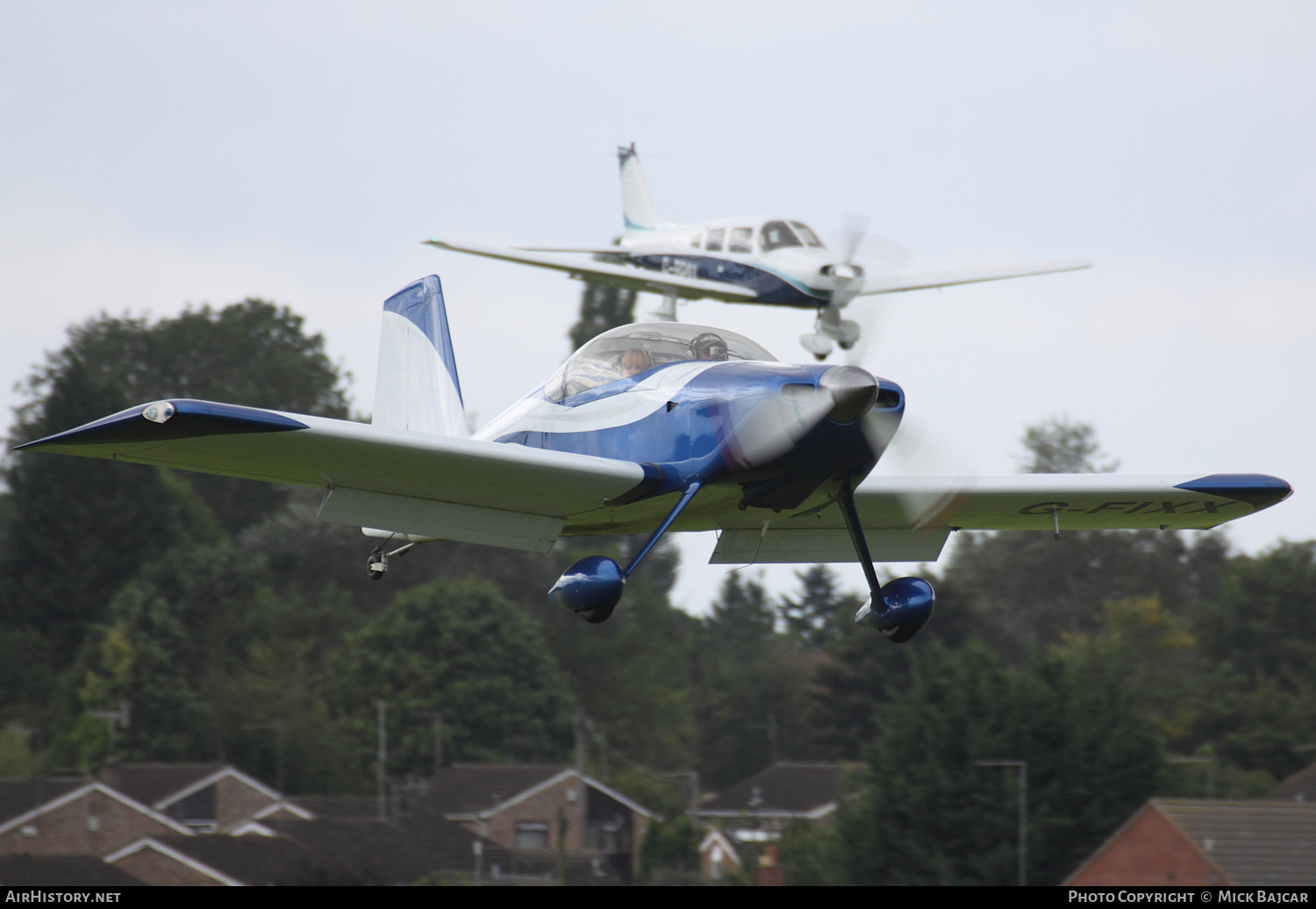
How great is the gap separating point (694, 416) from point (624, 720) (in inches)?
2387

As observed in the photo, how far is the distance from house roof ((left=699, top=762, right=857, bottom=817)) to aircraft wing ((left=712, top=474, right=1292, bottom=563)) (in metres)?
53.5

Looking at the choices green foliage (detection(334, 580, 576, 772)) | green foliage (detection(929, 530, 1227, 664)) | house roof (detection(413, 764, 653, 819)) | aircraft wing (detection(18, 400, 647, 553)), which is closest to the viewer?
aircraft wing (detection(18, 400, 647, 553))

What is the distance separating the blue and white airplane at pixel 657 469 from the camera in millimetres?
9695

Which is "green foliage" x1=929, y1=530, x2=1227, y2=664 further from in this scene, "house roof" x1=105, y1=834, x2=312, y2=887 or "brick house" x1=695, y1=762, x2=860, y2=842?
"house roof" x1=105, y1=834, x2=312, y2=887

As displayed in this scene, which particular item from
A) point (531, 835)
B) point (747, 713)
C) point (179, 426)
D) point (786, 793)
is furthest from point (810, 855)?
point (179, 426)

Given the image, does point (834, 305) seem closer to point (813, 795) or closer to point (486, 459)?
point (486, 459)

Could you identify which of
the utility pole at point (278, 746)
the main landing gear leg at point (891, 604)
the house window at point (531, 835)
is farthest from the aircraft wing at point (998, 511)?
the utility pole at point (278, 746)

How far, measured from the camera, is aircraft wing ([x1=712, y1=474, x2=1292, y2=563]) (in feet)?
38.2

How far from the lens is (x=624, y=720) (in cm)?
6950

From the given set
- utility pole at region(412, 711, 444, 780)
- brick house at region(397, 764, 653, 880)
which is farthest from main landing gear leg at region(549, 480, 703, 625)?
utility pole at region(412, 711, 444, 780)

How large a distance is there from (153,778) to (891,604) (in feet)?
163

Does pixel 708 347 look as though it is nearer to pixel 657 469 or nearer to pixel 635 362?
pixel 635 362

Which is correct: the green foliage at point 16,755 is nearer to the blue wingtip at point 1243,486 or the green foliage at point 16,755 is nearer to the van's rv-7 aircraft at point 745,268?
the van's rv-7 aircraft at point 745,268

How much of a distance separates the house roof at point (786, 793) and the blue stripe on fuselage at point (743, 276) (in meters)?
36.8
